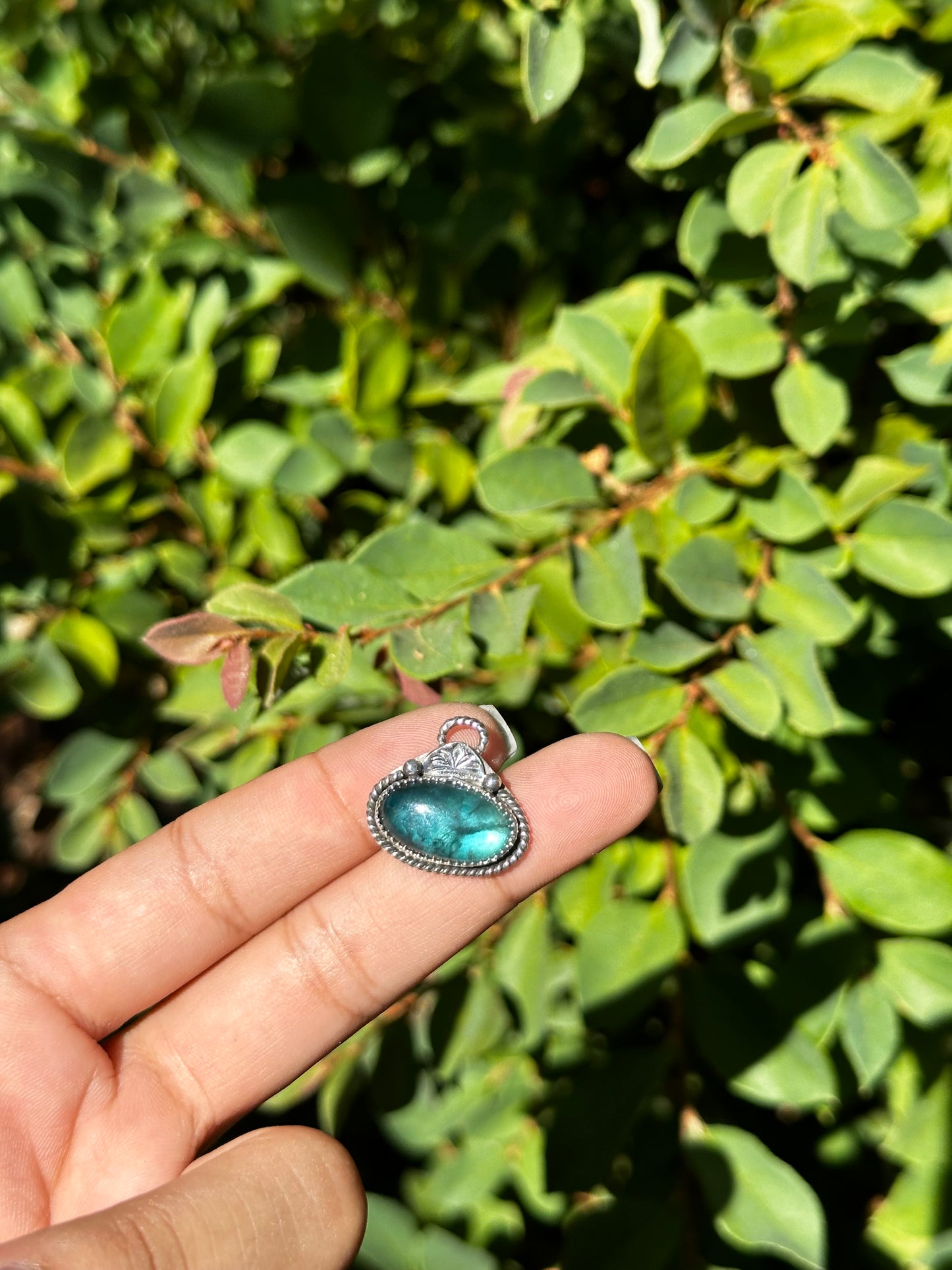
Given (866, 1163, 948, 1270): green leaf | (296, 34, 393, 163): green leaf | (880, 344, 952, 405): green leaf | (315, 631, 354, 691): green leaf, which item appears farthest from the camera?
(866, 1163, 948, 1270): green leaf

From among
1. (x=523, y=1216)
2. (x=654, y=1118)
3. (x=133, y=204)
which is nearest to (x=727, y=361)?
(x=133, y=204)

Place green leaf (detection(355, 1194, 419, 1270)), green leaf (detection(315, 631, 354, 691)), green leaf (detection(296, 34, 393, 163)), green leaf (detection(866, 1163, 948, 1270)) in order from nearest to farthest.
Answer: green leaf (detection(315, 631, 354, 691)), green leaf (detection(296, 34, 393, 163)), green leaf (detection(866, 1163, 948, 1270)), green leaf (detection(355, 1194, 419, 1270))

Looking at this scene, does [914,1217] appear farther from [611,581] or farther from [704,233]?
[704,233]

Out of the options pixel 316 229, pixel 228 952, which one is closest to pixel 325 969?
pixel 228 952

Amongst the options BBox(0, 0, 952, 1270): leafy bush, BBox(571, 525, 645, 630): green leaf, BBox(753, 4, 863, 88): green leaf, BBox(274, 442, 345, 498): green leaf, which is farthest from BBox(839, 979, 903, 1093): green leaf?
BBox(753, 4, 863, 88): green leaf

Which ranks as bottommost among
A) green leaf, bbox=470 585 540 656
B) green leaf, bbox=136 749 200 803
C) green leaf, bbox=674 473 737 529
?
green leaf, bbox=136 749 200 803

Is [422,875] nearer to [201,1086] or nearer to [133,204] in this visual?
[201,1086]

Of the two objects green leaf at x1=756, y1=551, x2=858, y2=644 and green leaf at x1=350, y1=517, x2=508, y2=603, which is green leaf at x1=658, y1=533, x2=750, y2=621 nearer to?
green leaf at x1=756, y1=551, x2=858, y2=644

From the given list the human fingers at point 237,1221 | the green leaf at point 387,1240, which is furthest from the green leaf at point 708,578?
the green leaf at point 387,1240
